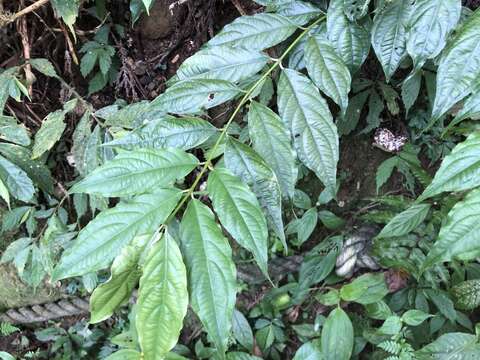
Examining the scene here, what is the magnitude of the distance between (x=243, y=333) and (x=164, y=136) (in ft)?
3.71

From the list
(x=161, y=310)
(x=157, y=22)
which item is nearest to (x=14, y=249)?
(x=157, y=22)

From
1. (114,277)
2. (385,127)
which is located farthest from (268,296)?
(114,277)

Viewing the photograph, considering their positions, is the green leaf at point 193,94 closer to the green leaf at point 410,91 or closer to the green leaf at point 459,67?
the green leaf at point 459,67

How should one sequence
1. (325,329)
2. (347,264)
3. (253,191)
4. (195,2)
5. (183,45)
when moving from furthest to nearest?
1. (183,45)
2. (195,2)
3. (347,264)
4. (325,329)
5. (253,191)

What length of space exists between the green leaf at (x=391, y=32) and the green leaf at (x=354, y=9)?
1.3 inches

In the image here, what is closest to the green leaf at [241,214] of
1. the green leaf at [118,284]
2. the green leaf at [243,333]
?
the green leaf at [118,284]

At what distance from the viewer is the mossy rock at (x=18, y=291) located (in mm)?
2174

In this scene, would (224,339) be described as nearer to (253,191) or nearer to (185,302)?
(185,302)

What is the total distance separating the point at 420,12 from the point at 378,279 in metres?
0.93

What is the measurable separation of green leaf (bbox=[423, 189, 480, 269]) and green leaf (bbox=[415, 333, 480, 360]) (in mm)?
572

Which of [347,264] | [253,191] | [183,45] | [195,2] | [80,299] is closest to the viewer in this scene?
[253,191]

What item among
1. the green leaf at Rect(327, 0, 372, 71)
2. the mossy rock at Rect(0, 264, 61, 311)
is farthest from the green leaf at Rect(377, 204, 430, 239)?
the mossy rock at Rect(0, 264, 61, 311)

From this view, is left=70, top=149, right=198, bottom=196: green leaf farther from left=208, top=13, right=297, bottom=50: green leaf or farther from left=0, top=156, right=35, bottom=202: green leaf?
left=0, top=156, right=35, bottom=202: green leaf

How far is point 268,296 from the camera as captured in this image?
1.80m
